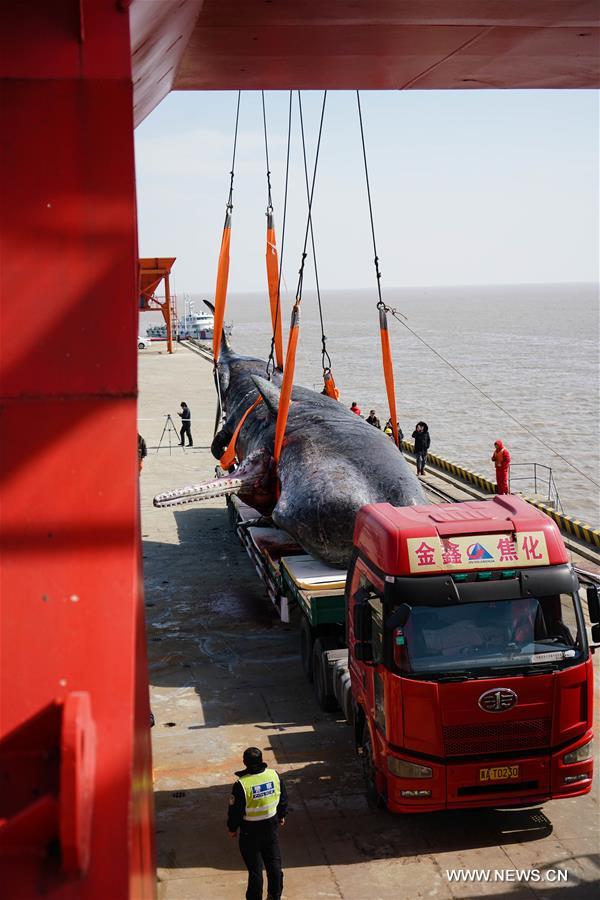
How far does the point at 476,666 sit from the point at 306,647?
14.0 ft

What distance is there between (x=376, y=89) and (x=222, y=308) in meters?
11.0

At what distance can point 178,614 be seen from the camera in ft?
50.5

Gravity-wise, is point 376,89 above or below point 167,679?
above

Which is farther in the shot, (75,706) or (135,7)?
(135,7)

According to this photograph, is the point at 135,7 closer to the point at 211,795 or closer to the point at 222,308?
the point at 211,795

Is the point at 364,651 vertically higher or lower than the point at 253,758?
higher

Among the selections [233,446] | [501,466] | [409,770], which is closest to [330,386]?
[233,446]

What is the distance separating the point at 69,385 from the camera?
3770mm

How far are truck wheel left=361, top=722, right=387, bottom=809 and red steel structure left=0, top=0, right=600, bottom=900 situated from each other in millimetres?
5258

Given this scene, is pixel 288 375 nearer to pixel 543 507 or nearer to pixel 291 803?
pixel 291 803

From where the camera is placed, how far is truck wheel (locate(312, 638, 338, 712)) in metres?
11.5

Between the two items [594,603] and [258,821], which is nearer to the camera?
[258,821]

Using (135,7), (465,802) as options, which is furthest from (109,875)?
(465,802)

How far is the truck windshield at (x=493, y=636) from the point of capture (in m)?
8.72
